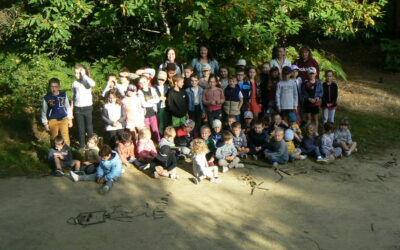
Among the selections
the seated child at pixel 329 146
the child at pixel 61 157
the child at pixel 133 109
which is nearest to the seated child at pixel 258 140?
the seated child at pixel 329 146

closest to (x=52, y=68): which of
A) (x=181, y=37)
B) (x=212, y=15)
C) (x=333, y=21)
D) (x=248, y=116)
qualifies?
(x=181, y=37)

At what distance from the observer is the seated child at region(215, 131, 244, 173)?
23.7 ft

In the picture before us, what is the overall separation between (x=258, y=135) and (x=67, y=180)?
3299 mm

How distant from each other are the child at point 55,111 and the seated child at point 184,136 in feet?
6.38

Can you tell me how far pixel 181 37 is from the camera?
9.19 meters

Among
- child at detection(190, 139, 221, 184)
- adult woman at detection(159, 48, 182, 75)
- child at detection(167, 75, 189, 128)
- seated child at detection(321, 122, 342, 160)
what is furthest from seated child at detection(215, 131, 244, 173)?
adult woman at detection(159, 48, 182, 75)

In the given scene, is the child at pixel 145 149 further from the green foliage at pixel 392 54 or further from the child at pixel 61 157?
the green foliage at pixel 392 54

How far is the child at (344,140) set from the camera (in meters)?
7.90

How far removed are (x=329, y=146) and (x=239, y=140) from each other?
162cm

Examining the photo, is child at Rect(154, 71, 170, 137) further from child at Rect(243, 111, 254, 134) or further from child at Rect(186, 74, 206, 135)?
child at Rect(243, 111, 254, 134)

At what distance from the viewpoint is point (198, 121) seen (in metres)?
8.29

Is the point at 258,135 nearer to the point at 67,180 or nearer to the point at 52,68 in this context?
the point at 67,180

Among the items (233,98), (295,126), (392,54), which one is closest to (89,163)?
(233,98)

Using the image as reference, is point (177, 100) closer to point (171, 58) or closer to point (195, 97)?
point (195, 97)
